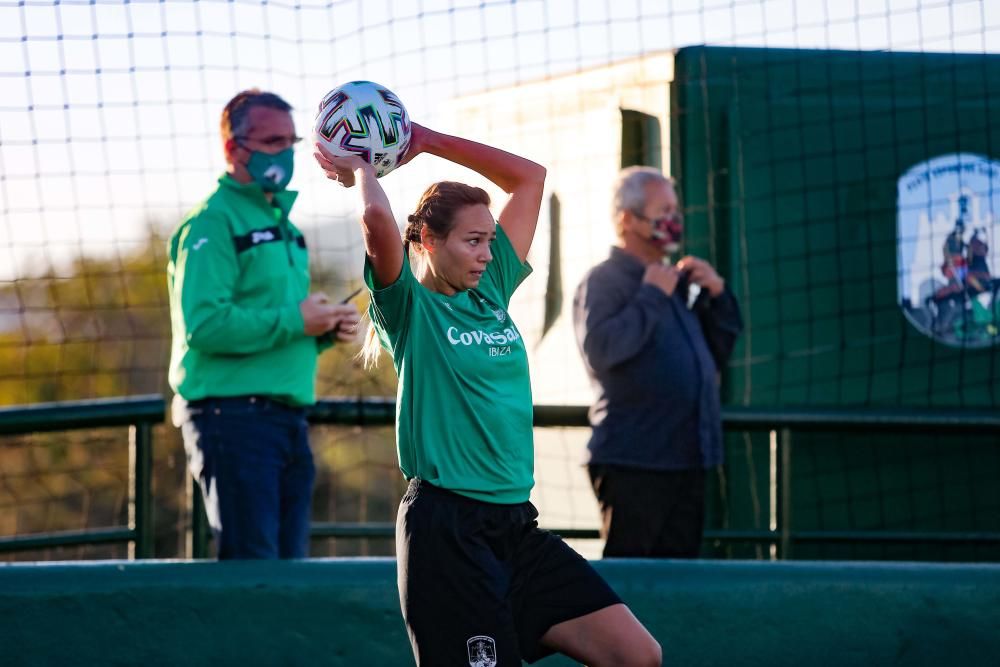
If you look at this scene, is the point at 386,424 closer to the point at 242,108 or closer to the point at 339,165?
the point at 242,108

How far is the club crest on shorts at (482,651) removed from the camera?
3.64m

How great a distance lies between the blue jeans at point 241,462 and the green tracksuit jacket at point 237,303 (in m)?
0.06

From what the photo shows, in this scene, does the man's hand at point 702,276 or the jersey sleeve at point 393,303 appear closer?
the jersey sleeve at point 393,303

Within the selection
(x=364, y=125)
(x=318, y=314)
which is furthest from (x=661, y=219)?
(x=364, y=125)

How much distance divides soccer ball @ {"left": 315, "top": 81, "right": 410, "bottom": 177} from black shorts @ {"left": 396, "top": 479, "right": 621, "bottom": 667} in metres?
0.87

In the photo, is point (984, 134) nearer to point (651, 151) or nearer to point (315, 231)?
point (651, 151)

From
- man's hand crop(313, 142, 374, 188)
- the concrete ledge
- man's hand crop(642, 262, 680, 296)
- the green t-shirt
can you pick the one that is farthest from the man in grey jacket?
man's hand crop(313, 142, 374, 188)

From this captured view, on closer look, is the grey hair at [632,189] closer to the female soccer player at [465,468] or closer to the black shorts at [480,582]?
the female soccer player at [465,468]

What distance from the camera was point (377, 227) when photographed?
3.64m

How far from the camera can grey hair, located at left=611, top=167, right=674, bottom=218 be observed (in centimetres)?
559

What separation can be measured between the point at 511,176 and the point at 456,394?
75 cm

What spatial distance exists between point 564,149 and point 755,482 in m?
1.82

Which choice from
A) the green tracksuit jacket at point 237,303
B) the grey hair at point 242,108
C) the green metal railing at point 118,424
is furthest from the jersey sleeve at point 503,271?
the green metal railing at point 118,424

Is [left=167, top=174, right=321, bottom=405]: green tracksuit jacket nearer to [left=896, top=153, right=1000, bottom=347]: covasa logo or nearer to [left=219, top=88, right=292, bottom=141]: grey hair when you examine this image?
[left=219, top=88, right=292, bottom=141]: grey hair
